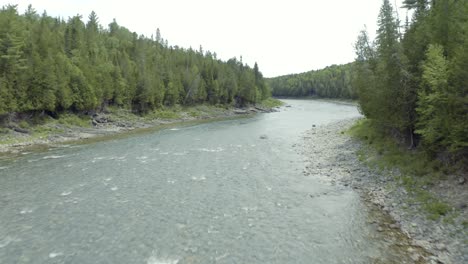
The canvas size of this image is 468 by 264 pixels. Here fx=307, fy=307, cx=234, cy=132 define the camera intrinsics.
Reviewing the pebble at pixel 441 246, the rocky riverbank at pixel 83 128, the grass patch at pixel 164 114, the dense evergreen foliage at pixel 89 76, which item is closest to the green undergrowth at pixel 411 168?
the pebble at pixel 441 246

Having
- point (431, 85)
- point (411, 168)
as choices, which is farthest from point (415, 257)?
point (431, 85)

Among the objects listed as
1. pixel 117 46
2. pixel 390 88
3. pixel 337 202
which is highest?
pixel 117 46

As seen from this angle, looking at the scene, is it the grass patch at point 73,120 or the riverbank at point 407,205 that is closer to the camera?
the riverbank at point 407,205

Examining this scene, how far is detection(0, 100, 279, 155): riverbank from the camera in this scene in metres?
51.6

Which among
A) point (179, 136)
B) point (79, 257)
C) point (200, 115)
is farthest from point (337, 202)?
point (200, 115)

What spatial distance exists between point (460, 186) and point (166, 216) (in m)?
20.4

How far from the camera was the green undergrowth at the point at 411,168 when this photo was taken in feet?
67.3

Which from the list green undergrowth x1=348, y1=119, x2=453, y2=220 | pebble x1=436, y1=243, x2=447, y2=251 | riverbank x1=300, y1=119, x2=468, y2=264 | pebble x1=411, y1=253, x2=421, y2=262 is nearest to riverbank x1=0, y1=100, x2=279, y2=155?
riverbank x1=300, y1=119, x2=468, y2=264

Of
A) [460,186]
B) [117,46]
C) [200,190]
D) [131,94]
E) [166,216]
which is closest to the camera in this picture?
[460,186]

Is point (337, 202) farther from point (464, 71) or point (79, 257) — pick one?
point (79, 257)

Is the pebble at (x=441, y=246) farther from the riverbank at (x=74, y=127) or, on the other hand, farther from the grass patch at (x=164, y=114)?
the grass patch at (x=164, y=114)

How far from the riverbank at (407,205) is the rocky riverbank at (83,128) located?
45.1 meters

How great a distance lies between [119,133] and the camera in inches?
2657

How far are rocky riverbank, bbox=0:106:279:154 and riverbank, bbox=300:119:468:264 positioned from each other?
45.1 meters
